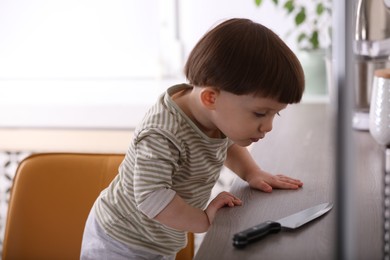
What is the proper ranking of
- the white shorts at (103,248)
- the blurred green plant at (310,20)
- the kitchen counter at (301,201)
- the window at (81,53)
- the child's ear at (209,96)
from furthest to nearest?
the window at (81,53) < the blurred green plant at (310,20) < the white shorts at (103,248) < the child's ear at (209,96) < the kitchen counter at (301,201)

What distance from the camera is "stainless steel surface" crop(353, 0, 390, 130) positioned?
147cm

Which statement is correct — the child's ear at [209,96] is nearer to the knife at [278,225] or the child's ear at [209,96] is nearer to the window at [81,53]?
the knife at [278,225]

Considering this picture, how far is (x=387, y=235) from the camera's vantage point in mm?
946

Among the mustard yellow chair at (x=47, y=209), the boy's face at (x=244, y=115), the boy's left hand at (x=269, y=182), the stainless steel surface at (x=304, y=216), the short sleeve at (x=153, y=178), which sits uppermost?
the boy's face at (x=244, y=115)

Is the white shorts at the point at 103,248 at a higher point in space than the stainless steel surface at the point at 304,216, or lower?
lower

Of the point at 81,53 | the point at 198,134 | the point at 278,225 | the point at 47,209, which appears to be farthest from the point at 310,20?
the point at 278,225

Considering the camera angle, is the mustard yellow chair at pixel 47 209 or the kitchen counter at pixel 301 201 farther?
the mustard yellow chair at pixel 47 209

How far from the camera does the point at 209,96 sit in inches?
39.2

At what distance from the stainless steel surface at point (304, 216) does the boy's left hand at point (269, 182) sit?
0.37 ft

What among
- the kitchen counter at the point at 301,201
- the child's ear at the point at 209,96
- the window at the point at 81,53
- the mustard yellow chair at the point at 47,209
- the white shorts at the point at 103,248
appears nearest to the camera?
the kitchen counter at the point at 301,201

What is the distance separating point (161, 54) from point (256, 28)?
1649mm

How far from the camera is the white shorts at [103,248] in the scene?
45.3 inches

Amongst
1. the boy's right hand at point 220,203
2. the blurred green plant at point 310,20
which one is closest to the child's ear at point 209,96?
the boy's right hand at point 220,203

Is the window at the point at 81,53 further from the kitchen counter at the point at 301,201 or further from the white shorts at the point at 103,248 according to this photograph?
the white shorts at the point at 103,248
